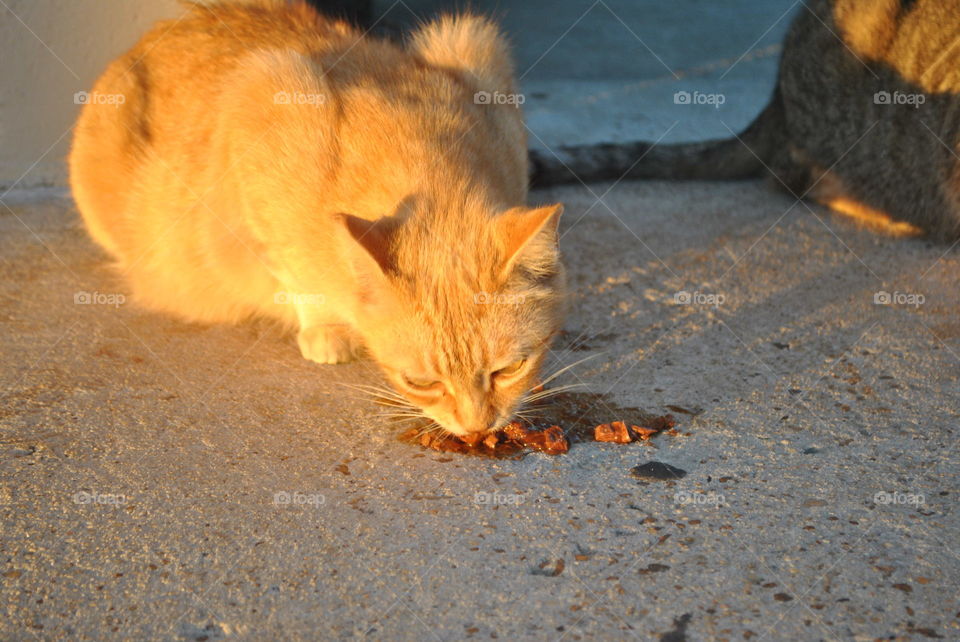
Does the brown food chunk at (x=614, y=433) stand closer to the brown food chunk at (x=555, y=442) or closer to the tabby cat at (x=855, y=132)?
the brown food chunk at (x=555, y=442)

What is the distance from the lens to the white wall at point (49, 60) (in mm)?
4762

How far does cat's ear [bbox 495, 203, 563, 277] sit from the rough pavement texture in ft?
2.18

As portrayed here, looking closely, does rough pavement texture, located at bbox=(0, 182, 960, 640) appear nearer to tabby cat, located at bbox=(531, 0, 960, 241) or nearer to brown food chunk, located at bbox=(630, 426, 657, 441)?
brown food chunk, located at bbox=(630, 426, 657, 441)

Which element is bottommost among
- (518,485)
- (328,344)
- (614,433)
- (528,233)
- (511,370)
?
(328,344)

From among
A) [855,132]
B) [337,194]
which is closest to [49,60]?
[337,194]

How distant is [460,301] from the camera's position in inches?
107

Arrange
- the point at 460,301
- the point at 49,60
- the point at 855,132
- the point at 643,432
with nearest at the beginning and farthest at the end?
the point at 460,301
the point at 643,432
the point at 49,60
the point at 855,132

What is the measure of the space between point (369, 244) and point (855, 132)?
135 inches

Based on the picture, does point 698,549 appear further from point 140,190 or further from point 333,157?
point 140,190

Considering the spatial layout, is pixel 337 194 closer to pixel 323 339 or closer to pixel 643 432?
pixel 323 339

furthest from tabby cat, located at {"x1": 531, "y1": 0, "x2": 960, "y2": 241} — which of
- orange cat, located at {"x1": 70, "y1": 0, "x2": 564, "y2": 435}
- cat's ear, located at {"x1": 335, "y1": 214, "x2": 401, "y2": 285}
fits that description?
cat's ear, located at {"x1": 335, "y1": 214, "x2": 401, "y2": 285}

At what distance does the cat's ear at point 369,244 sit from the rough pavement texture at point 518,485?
2.04 ft

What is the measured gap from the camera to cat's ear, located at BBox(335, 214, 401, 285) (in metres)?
2.57

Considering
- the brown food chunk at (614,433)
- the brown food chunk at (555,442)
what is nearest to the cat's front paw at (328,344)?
the brown food chunk at (555,442)
